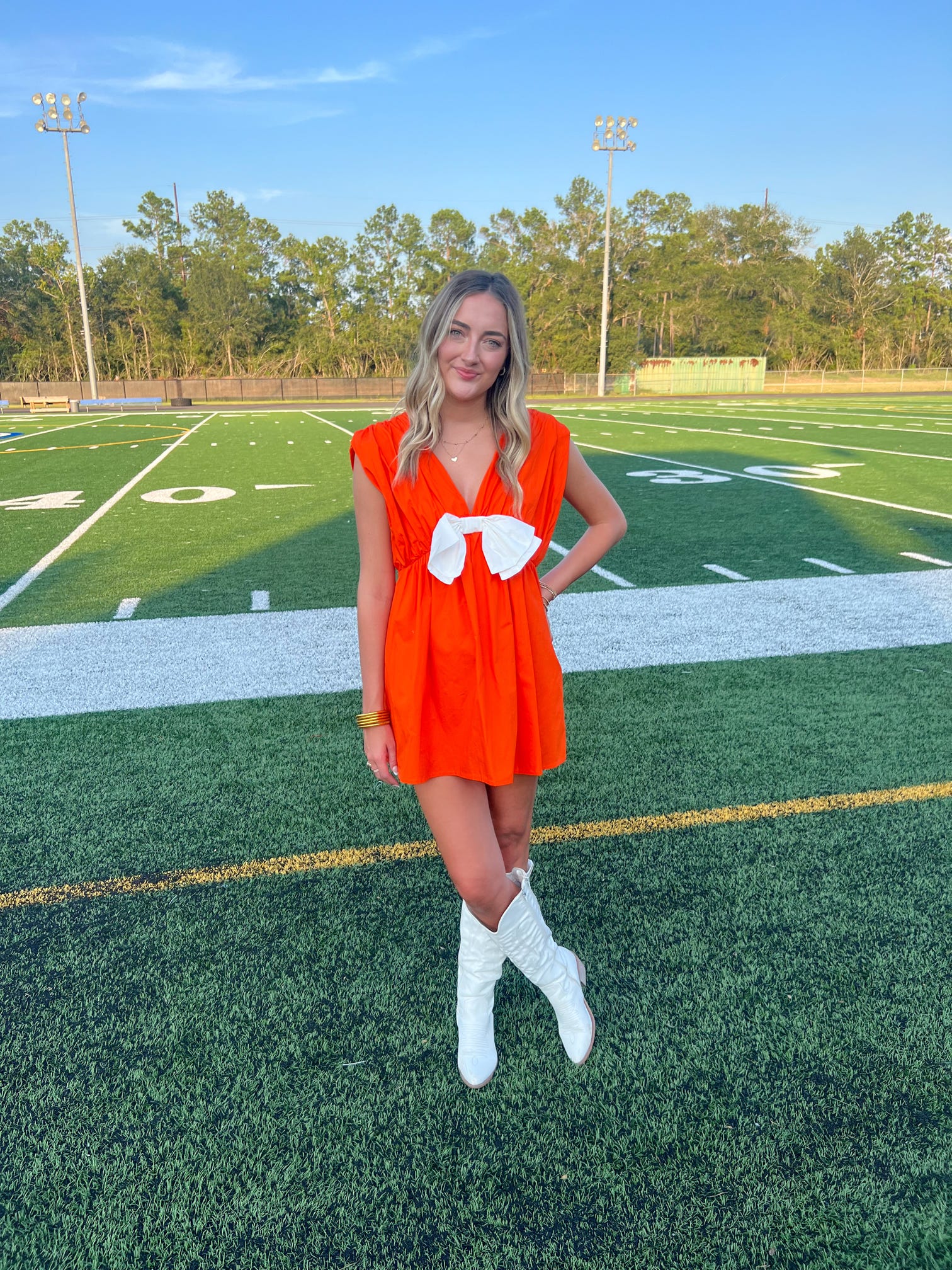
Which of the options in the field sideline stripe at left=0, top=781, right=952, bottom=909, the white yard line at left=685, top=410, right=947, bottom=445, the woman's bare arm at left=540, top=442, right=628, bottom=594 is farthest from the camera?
the white yard line at left=685, top=410, right=947, bottom=445

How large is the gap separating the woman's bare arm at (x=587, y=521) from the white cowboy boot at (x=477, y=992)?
865mm

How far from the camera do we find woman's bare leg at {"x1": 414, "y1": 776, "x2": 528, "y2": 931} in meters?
1.99

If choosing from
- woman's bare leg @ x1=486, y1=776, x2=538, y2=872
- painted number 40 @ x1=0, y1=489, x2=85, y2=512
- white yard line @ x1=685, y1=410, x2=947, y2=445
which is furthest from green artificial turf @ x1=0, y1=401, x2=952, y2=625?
woman's bare leg @ x1=486, y1=776, x2=538, y2=872

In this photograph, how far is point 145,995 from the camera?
2365 mm

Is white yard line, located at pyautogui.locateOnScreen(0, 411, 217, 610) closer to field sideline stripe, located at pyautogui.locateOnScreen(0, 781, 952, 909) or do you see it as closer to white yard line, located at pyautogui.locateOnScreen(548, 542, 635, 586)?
field sideline stripe, located at pyautogui.locateOnScreen(0, 781, 952, 909)

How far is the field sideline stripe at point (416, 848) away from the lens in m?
2.84

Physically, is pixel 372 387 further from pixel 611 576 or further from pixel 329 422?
pixel 611 576

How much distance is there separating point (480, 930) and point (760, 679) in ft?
9.56

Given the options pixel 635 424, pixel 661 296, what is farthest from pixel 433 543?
pixel 661 296

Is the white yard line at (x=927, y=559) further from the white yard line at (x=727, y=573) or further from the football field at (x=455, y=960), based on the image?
the white yard line at (x=727, y=573)

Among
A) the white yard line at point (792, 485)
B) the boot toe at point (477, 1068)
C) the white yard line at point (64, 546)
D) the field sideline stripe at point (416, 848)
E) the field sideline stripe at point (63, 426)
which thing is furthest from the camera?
the field sideline stripe at point (63, 426)

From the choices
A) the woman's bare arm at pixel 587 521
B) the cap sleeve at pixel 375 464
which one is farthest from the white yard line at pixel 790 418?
the cap sleeve at pixel 375 464

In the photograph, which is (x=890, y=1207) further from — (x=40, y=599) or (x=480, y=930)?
(x=40, y=599)

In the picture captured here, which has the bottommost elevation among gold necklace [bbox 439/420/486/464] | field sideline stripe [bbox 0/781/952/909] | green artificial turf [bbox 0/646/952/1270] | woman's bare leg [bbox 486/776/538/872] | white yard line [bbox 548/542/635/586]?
green artificial turf [bbox 0/646/952/1270]
